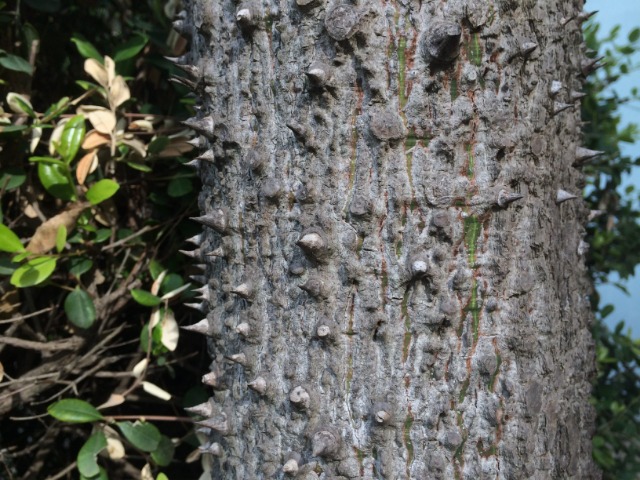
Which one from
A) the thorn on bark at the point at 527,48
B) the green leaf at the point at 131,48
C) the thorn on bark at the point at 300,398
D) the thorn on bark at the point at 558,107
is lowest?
the thorn on bark at the point at 300,398

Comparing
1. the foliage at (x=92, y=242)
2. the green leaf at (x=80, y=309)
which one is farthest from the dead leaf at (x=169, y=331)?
the green leaf at (x=80, y=309)

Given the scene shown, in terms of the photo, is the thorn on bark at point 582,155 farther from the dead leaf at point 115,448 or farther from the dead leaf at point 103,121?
the dead leaf at point 115,448

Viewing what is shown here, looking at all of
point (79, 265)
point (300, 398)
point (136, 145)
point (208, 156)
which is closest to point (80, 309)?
point (79, 265)

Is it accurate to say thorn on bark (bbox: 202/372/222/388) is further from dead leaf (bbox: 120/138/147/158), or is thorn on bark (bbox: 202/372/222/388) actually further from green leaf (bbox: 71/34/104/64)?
green leaf (bbox: 71/34/104/64)

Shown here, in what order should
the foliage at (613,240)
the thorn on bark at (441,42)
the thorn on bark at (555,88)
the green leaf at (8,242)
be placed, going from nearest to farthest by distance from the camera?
the thorn on bark at (441,42), the thorn on bark at (555,88), the green leaf at (8,242), the foliage at (613,240)

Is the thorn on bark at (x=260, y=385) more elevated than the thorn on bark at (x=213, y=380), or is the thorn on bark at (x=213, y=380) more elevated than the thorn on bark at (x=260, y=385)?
the thorn on bark at (x=260, y=385)

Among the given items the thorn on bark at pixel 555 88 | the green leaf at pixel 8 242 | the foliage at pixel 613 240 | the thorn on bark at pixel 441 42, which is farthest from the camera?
Result: the foliage at pixel 613 240

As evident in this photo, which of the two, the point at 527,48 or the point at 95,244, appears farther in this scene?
the point at 95,244

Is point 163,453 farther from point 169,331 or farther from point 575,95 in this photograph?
point 575,95

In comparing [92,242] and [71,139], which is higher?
[71,139]
